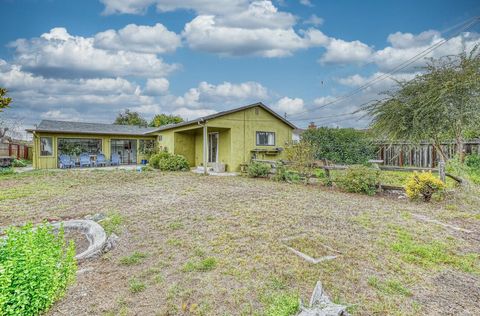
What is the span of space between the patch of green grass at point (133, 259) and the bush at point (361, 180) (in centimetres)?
738

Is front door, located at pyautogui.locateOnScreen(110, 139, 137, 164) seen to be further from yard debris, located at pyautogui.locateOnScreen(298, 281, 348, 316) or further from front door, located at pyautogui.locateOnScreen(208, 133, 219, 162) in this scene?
yard debris, located at pyautogui.locateOnScreen(298, 281, 348, 316)

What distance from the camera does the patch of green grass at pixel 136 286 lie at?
311 centimetres

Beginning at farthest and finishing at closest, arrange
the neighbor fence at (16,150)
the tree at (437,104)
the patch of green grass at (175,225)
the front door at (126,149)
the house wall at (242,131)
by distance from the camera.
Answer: the front door at (126,149), the neighbor fence at (16,150), the house wall at (242,131), the tree at (437,104), the patch of green grass at (175,225)

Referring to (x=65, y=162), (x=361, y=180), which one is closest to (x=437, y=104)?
(x=361, y=180)

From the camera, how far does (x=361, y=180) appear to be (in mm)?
9102

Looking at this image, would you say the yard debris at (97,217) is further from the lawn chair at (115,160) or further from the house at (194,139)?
the lawn chair at (115,160)

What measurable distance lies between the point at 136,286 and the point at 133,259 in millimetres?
851

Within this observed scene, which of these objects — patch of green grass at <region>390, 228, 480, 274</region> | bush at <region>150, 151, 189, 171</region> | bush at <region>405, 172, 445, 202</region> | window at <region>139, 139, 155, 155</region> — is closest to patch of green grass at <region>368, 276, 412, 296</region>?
patch of green grass at <region>390, 228, 480, 274</region>

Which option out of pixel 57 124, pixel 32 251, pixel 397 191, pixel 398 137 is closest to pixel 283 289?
pixel 32 251

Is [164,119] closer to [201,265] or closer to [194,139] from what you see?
[194,139]

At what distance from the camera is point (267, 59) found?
19641mm

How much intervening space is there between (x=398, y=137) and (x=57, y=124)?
2183cm

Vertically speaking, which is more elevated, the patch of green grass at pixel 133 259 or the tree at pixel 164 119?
the tree at pixel 164 119

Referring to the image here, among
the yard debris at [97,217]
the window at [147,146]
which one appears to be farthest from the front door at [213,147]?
the yard debris at [97,217]
